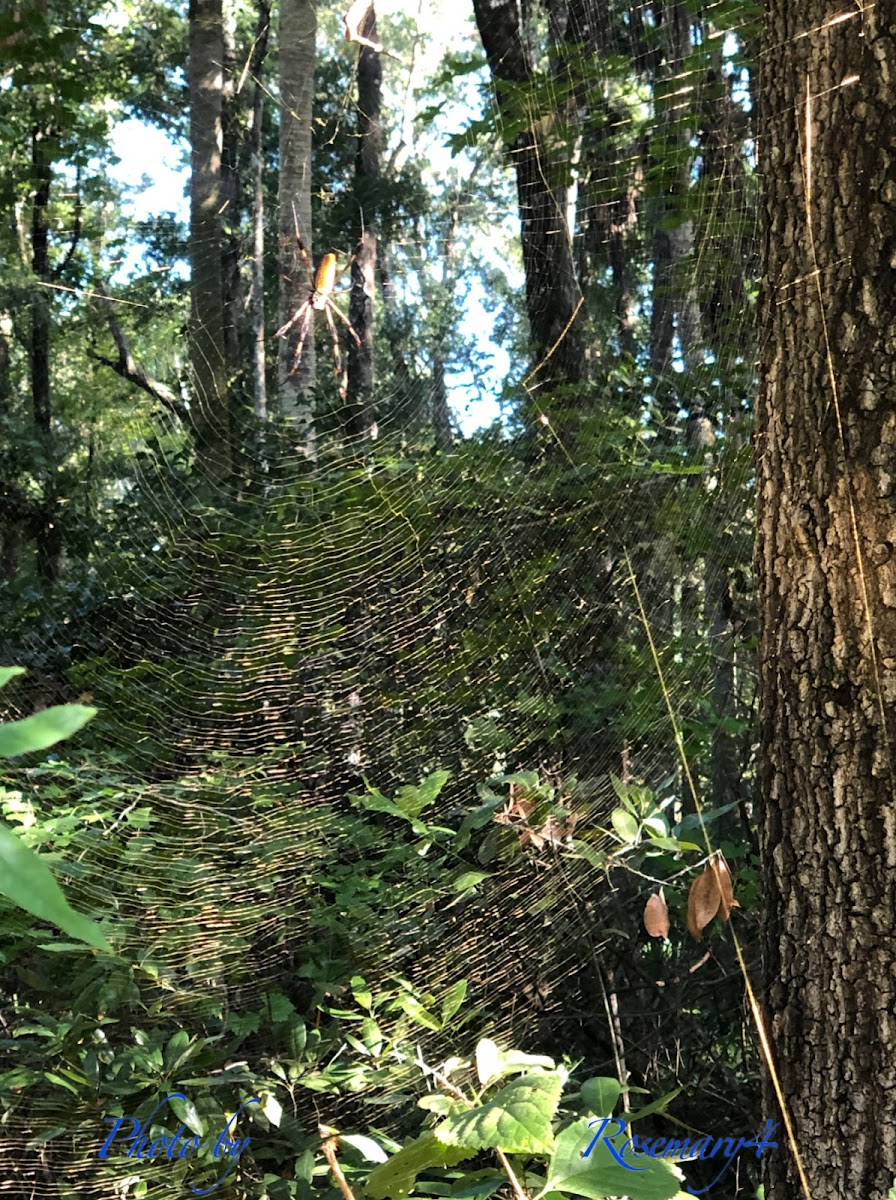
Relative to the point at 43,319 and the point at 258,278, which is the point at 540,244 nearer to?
the point at 258,278

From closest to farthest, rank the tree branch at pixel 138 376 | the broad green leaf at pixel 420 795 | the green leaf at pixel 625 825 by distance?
the green leaf at pixel 625 825 < the broad green leaf at pixel 420 795 < the tree branch at pixel 138 376

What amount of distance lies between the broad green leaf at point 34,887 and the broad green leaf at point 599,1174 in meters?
0.69

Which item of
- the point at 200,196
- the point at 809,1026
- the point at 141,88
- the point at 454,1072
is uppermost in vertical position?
the point at 141,88

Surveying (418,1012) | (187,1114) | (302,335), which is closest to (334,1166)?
(418,1012)

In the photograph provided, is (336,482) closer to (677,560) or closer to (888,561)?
(677,560)

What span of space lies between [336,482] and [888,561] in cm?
136

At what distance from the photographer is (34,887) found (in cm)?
27

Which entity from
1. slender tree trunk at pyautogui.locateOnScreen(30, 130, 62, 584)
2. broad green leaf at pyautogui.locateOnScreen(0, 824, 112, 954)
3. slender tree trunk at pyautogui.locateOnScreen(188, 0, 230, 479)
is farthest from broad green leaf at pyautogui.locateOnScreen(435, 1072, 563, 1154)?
slender tree trunk at pyautogui.locateOnScreen(30, 130, 62, 584)

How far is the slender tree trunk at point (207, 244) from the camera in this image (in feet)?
6.66

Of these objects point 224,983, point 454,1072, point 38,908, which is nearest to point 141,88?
point 224,983

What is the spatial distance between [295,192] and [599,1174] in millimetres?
1858

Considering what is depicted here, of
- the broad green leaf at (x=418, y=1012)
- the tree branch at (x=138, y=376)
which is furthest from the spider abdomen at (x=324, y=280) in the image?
the broad green leaf at (x=418, y=1012)

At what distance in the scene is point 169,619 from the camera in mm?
2012

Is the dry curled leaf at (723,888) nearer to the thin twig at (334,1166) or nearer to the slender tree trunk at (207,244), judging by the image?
the thin twig at (334,1166)
